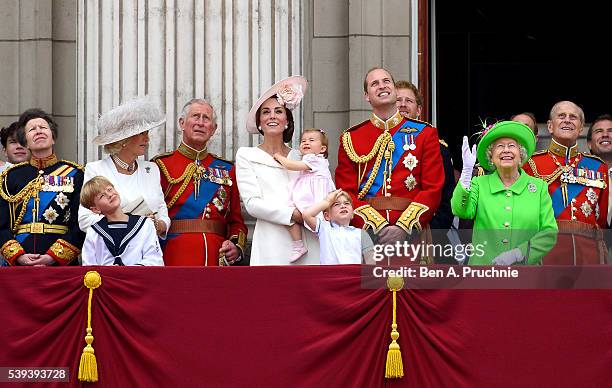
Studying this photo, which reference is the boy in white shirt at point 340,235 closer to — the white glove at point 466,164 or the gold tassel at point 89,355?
the white glove at point 466,164

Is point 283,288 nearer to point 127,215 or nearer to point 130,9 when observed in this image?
point 127,215

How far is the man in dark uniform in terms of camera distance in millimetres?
10242

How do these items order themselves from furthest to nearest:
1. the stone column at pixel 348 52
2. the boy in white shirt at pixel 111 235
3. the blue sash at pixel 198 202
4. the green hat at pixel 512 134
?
the stone column at pixel 348 52 < the blue sash at pixel 198 202 < the green hat at pixel 512 134 < the boy in white shirt at pixel 111 235

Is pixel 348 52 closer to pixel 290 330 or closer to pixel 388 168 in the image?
pixel 388 168

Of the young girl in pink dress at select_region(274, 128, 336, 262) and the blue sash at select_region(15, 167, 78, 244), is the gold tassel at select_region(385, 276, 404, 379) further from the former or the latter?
the blue sash at select_region(15, 167, 78, 244)

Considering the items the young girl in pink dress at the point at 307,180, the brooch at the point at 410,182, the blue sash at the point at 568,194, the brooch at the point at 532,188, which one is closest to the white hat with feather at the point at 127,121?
the young girl in pink dress at the point at 307,180

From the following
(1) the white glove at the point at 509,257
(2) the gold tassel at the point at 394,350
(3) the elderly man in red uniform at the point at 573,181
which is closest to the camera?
(2) the gold tassel at the point at 394,350

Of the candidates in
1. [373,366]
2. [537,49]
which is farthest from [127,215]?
[537,49]

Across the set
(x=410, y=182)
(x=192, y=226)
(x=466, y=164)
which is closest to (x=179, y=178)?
(x=192, y=226)

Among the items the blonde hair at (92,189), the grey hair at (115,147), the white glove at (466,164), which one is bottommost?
the blonde hair at (92,189)

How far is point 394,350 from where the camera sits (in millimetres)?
9336

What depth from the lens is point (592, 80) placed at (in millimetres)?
17125

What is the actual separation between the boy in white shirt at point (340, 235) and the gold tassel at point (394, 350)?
0.50 m

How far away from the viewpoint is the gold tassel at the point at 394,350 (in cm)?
931
